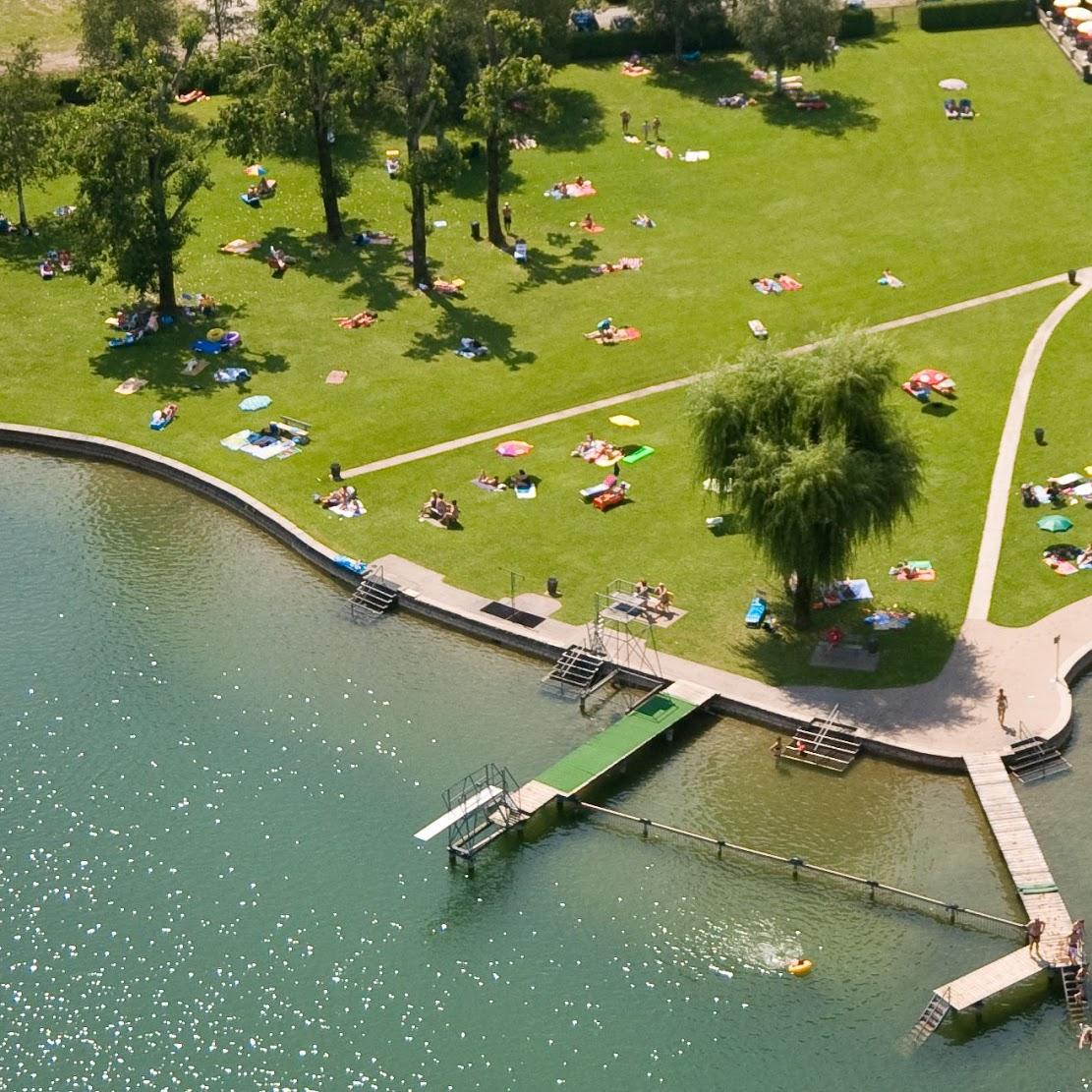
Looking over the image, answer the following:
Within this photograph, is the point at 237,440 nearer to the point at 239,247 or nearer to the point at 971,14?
the point at 239,247

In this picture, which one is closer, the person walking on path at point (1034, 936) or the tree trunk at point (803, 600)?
the person walking on path at point (1034, 936)

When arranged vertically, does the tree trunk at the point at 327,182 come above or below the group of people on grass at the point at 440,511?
above

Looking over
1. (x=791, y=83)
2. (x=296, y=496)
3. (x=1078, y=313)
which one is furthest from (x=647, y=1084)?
(x=791, y=83)

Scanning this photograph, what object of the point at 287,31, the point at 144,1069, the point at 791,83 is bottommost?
the point at 144,1069

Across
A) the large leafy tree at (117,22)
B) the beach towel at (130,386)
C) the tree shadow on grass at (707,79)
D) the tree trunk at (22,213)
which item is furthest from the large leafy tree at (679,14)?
the beach towel at (130,386)

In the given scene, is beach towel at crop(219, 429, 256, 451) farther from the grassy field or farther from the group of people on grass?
the group of people on grass

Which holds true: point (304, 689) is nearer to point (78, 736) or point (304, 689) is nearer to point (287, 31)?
point (78, 736)

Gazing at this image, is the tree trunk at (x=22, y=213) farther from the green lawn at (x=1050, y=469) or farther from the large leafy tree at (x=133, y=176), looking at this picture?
the green lawn at (x=1050, y=469)
